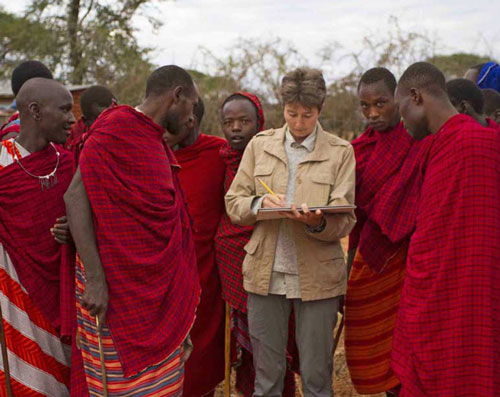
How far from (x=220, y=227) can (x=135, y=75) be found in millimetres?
13427

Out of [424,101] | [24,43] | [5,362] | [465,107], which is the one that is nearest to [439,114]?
[424,101]

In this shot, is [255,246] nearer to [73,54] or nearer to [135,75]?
[135,75]

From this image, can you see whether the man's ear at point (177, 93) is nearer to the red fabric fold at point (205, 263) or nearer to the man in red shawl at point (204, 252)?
the man in red shawl at point (204, 252)

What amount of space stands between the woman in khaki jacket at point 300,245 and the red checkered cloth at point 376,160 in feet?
0.80

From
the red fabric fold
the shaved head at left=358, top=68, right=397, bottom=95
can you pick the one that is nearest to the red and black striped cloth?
the shaved head at left=358, top=68, right=397, bottom=95

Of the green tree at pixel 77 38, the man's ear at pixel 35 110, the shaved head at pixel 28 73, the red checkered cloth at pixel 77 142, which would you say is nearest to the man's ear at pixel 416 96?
the red checkered cloth at pixel 77 142

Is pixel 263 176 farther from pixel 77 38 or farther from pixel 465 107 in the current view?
pixel 77 38

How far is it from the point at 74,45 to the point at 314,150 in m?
19.6

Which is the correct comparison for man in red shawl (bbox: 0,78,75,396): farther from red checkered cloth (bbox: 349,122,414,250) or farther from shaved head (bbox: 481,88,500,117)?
shaved head (bbox: 481,88,500,117)

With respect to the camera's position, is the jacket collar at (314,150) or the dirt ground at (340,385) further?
the dirt ground at (340,385)

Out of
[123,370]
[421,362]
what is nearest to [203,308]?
[123,370]

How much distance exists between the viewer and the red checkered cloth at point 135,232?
106 inches

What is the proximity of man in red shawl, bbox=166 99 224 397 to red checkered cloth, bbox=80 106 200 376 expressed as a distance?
0.85m

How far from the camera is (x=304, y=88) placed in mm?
3102
